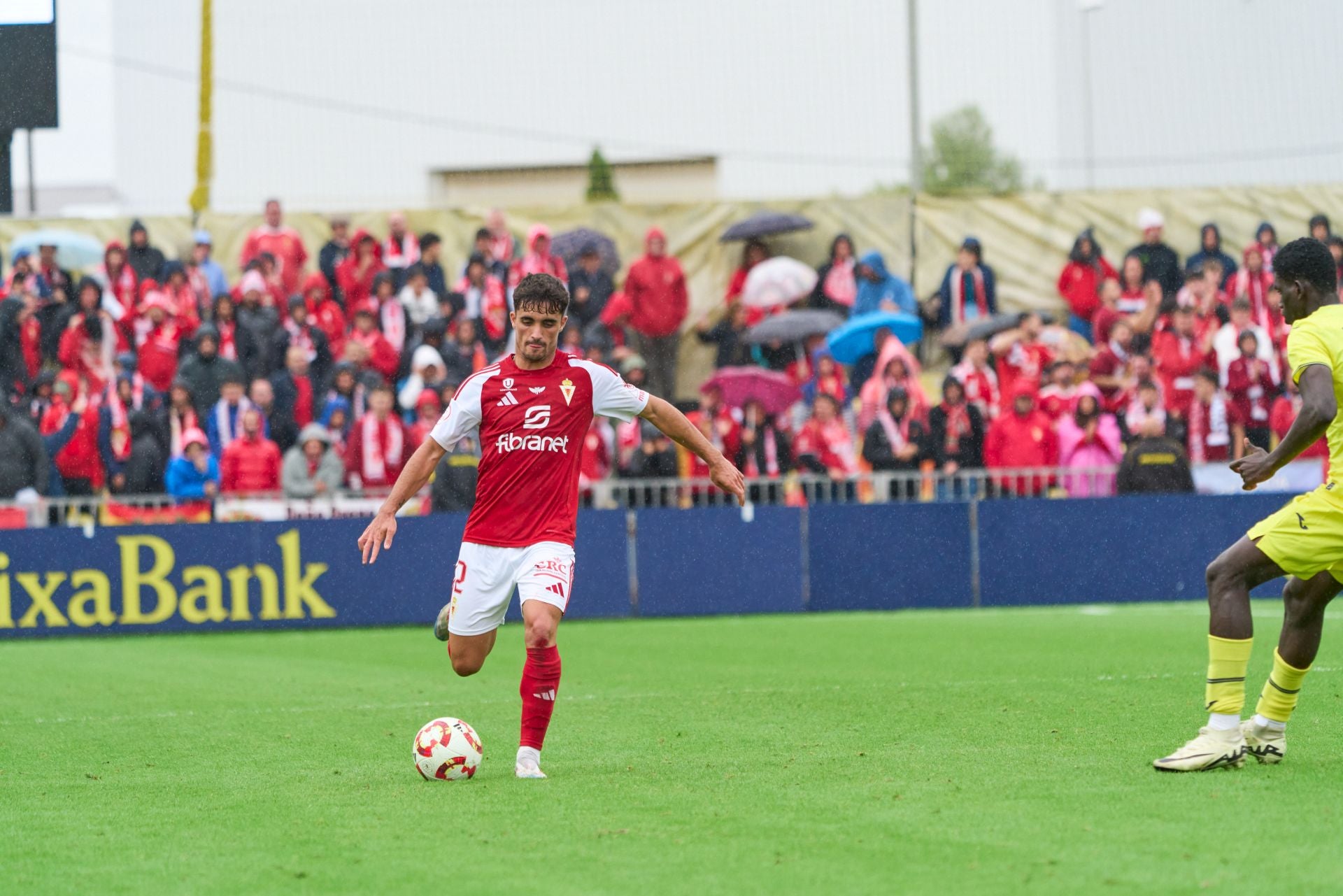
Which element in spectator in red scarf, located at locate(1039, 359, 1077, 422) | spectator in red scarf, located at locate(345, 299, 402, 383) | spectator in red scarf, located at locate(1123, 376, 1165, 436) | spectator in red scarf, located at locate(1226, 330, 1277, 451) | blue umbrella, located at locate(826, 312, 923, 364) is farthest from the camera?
blue umbrella, located at locate(826, 312, 923, 364)

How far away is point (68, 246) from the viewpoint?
2312 cm

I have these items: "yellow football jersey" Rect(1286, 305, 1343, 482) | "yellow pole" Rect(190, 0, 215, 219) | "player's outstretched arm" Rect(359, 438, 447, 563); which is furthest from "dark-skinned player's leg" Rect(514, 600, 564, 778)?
"yellow pole" Rect(190, 0, 215, 219)

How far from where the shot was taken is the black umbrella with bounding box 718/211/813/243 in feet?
78.8

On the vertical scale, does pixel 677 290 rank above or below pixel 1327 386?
above

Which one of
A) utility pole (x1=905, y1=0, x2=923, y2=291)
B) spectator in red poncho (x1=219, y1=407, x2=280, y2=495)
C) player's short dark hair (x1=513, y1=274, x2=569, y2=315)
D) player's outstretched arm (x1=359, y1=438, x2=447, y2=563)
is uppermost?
utility pole (x1=905, y1=0, x2=923, y2=291)

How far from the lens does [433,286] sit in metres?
22.4

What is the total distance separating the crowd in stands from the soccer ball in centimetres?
1191

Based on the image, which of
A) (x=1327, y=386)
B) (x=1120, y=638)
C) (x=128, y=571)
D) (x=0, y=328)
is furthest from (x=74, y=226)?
(x=1327, y=386)

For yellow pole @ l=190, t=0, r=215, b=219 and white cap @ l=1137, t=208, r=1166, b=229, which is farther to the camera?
yellow pole @ l=190, t=0, r=215, b=219

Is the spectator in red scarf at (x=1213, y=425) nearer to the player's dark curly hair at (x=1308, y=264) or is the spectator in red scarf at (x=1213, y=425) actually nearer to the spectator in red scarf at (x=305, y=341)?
the spectator in red scarf at (x=305, y=341)

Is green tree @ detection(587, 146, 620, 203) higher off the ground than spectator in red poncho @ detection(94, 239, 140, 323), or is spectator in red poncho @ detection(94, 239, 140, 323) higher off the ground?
green tree @ detection(587, 146, 620, 203)

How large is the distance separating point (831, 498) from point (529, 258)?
17.3 ft

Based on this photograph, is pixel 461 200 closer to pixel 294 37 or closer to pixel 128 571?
pixel 294 37

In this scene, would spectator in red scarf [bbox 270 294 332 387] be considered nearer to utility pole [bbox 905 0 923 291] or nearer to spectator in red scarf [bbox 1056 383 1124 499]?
utility pole [bbox 905 0 923 291]
